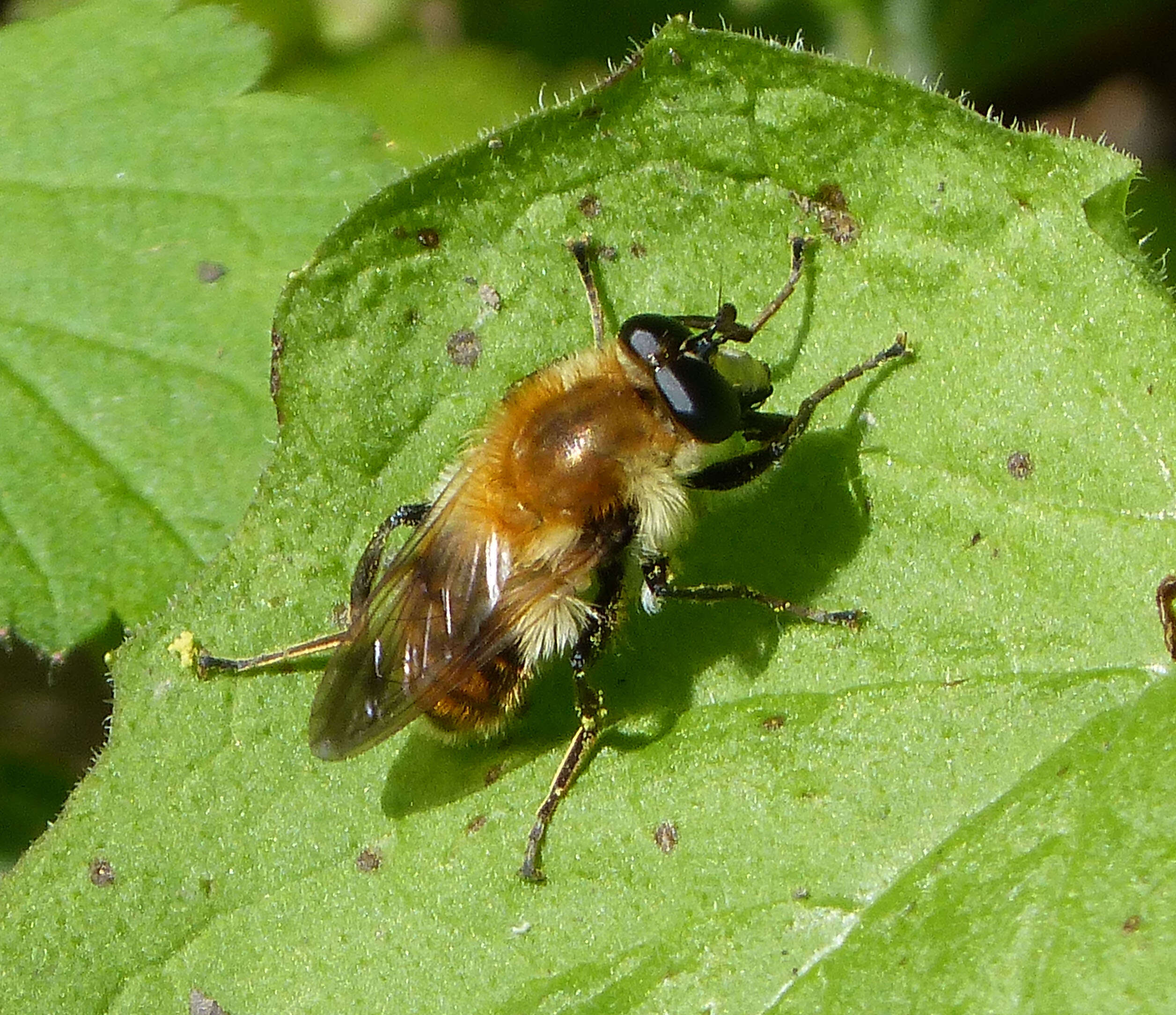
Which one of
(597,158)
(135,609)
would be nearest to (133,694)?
(135,609)

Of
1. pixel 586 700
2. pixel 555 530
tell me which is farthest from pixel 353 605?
pixel 586 700

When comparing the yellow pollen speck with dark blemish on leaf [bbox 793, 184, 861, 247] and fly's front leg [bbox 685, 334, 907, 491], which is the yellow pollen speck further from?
dark blemish on leaf [bbox 793, 184, 861, 247]

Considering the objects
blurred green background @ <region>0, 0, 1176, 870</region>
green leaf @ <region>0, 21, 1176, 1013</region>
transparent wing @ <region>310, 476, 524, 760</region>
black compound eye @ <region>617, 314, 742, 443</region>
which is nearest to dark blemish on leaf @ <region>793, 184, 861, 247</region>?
green leaf @ <region>0, 21, 1176, 1013</region>

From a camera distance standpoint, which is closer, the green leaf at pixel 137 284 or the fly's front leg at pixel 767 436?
the fly's front leg at pixel 767 436

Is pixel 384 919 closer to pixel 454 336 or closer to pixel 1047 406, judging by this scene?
pixel 454 336

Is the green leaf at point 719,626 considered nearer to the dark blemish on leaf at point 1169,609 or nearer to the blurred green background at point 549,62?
the dark blemish on leaf at point 1169,609

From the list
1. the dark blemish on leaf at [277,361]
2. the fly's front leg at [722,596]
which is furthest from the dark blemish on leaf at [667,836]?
the dark blemish on leaf at [277,361]
